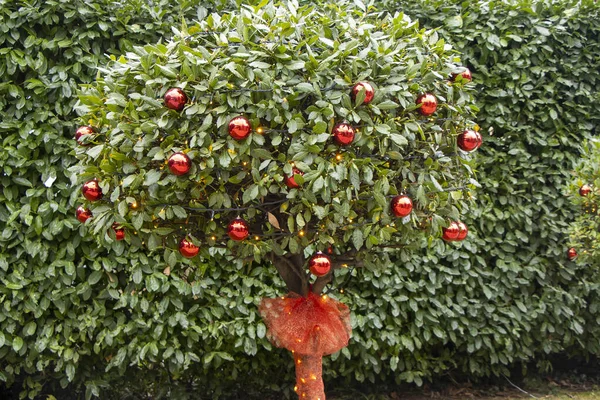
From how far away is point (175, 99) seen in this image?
7.10 ft

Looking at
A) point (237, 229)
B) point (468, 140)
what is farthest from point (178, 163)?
point (468, 140)

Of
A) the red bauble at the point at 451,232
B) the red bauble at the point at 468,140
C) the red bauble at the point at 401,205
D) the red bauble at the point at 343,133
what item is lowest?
the red bauble at the point at 451,232

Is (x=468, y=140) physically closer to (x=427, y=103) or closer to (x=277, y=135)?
(x=427, y=103)

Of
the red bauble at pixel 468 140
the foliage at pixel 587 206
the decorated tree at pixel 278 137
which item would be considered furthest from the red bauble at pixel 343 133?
the foliage at pixel 587 206

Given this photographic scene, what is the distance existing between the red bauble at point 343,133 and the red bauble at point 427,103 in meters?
0.35

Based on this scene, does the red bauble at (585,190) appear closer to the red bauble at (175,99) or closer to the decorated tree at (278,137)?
the decorated tree at (278,137)

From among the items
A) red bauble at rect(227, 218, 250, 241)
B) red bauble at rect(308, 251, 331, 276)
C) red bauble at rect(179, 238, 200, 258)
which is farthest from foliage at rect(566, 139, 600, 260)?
red bauble at rect(179, 238, 200, 258)

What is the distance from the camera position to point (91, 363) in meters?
3.91

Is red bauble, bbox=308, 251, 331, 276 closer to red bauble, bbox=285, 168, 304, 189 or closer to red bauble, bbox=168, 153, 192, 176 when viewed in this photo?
red bauble, bbox=285, 168, 304, 189

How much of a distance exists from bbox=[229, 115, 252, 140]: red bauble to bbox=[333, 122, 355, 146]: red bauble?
0.31 metres

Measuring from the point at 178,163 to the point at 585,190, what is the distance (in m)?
2.55

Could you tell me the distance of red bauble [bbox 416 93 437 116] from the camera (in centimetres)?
A: 234

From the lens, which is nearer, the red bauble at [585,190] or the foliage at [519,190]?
the red bauble at [585,190]

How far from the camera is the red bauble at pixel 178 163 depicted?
2121 mm
